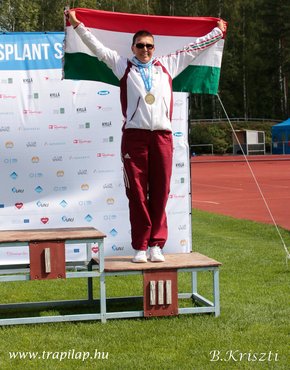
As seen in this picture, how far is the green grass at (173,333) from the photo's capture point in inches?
189

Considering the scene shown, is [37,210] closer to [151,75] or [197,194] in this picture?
[151,75]

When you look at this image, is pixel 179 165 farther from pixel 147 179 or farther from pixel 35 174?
pixel 147 179

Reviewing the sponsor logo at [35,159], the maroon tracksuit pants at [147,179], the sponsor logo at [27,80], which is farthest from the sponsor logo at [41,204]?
the maroon tracksuit pants at [147,179]

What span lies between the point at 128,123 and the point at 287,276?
3207 millimetres

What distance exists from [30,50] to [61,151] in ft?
4.06

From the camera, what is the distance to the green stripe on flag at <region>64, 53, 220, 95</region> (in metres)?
6.61

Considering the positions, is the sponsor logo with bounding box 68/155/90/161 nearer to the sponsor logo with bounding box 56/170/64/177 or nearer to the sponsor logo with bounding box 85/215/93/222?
the sponsor logo with bounding box 56/170/64/177

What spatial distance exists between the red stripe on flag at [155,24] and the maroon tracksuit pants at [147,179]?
1.38m

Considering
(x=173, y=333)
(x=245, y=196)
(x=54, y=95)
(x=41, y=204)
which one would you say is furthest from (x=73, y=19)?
(x=245, y=196)

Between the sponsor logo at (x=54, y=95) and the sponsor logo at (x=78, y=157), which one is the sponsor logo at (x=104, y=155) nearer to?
the sponsor logo at (x=78, y=157)

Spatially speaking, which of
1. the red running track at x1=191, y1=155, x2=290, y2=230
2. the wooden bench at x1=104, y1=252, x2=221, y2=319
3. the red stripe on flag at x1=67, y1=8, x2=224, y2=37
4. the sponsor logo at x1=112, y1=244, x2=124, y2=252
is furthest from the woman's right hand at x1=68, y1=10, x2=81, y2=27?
the red running track at x1=191, y1=155, x2=290, y2=230

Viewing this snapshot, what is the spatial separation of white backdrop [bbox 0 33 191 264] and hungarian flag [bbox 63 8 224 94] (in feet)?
3.48

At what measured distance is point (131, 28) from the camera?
22.7 ft

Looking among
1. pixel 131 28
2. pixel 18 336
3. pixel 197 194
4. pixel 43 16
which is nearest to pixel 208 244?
pixel 131 28
